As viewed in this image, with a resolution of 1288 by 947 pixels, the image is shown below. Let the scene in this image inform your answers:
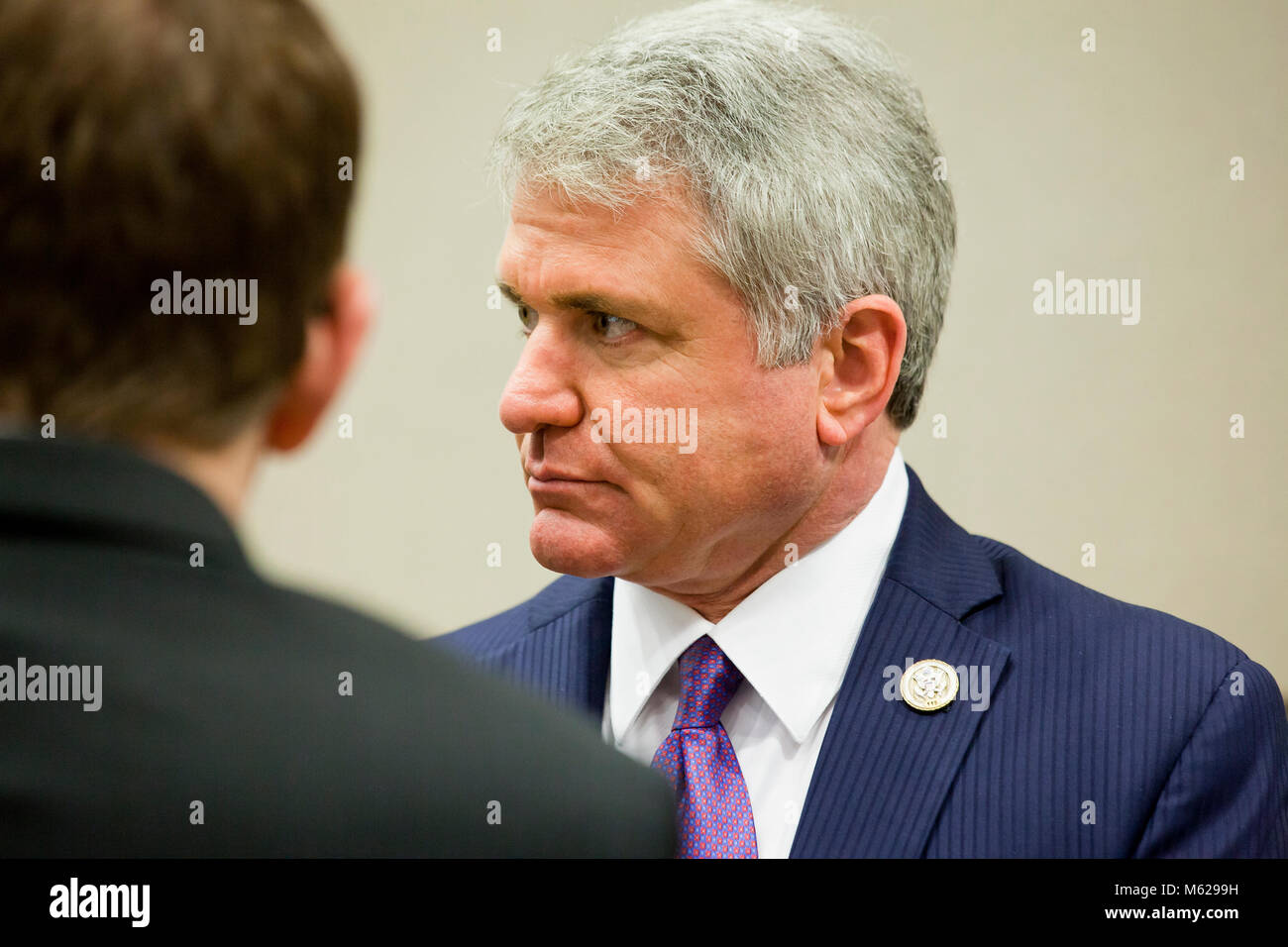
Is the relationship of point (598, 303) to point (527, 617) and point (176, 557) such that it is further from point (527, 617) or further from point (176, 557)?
point (176, 557)

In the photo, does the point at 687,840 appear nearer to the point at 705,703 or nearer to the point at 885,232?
the point at 705,703

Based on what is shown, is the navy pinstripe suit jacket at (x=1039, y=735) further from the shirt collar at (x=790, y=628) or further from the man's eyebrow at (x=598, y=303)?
the man's eyebrow at (x=598, y=303)

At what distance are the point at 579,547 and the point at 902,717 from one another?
0.46m

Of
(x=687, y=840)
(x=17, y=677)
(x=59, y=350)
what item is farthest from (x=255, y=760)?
(x=687, y=840)

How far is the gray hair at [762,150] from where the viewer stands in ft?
5.69

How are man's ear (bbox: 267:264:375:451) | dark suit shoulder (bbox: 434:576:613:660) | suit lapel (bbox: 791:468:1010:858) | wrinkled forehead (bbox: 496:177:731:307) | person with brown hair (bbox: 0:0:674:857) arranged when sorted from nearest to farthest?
person with brown hair (bbox: 0:0:674:857) < man's ear (bbox: 267:264:375:451) < suit lapel (bbox: 791:468:1010:858) < wrinkled forehead (bbox: 496:177:731:307) < dark suit shoulder (bbox: 434:576:613:660)

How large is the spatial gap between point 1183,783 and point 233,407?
1278mm

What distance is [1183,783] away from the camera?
64.1 inches

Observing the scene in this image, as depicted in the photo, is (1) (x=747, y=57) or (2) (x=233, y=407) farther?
(1) (x=747, y=57)

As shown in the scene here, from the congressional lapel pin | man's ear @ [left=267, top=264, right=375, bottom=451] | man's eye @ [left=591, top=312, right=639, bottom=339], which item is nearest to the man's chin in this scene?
man's eye @ [left=591, top=312, right=639, bottom=339]

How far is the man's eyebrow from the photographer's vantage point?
1.73m

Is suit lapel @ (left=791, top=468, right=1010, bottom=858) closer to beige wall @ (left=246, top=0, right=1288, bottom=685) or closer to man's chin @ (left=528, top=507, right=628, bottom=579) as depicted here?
man's chin @ (left=528, top=507, right=628, bottom=579)

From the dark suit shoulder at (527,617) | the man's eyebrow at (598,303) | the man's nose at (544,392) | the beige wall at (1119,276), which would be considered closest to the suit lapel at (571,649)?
the dark suit shoulder at (527,617)

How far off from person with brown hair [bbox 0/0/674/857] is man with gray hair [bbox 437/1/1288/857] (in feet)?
3.04
